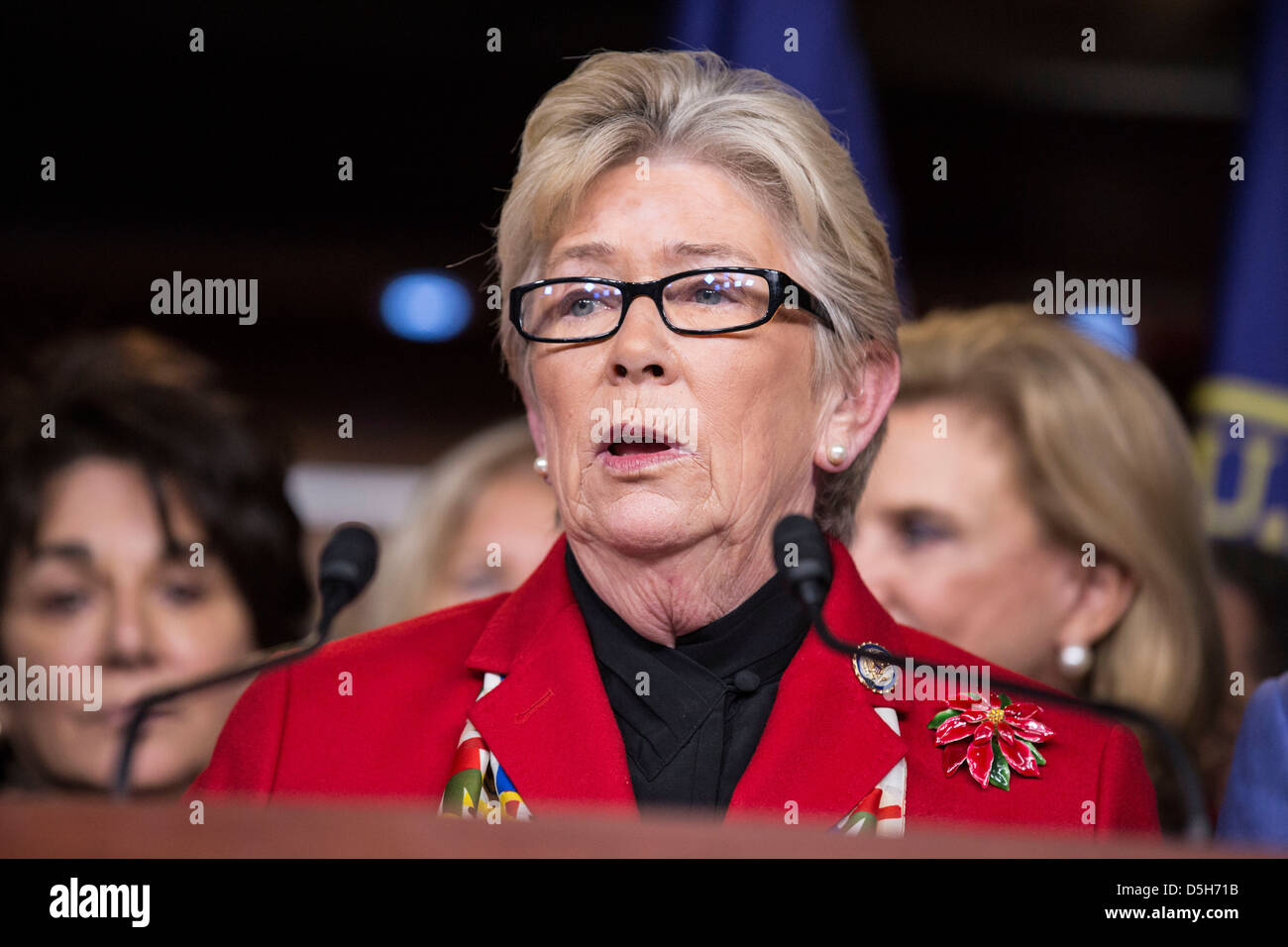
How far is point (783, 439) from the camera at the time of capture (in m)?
1.86

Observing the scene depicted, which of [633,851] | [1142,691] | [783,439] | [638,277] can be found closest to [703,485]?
[783,439]

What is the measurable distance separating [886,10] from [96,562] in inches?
95.6

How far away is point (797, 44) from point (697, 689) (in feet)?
5.38

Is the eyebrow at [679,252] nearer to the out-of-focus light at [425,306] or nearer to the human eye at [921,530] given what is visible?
the human eye at [921,530]

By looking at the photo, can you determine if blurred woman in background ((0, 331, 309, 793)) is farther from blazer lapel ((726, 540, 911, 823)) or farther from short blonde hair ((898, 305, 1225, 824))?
blazer lapel ((726, 540, 911, 823))

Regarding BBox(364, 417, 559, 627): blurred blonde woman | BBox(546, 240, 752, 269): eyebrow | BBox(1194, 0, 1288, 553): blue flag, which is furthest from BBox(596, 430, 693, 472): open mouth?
BBox(1194, 0, 1288, 553): blue flag

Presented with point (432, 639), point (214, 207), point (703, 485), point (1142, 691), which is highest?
point (214, 207)

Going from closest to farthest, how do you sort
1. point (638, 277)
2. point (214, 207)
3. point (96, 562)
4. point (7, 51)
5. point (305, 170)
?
point (638, 277)
point (96, 562)
point (7, 51)
point (305, 170)
point (214, 207)

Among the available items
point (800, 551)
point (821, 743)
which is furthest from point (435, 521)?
point (800, 551)

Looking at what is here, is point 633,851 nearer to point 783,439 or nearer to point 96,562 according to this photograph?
point 783,439

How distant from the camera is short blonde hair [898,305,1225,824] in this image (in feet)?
9.85

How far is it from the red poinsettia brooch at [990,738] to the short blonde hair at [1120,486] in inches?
48.6

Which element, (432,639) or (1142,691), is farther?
(1142,691)

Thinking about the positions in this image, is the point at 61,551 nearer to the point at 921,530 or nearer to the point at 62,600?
the point at 62,600
